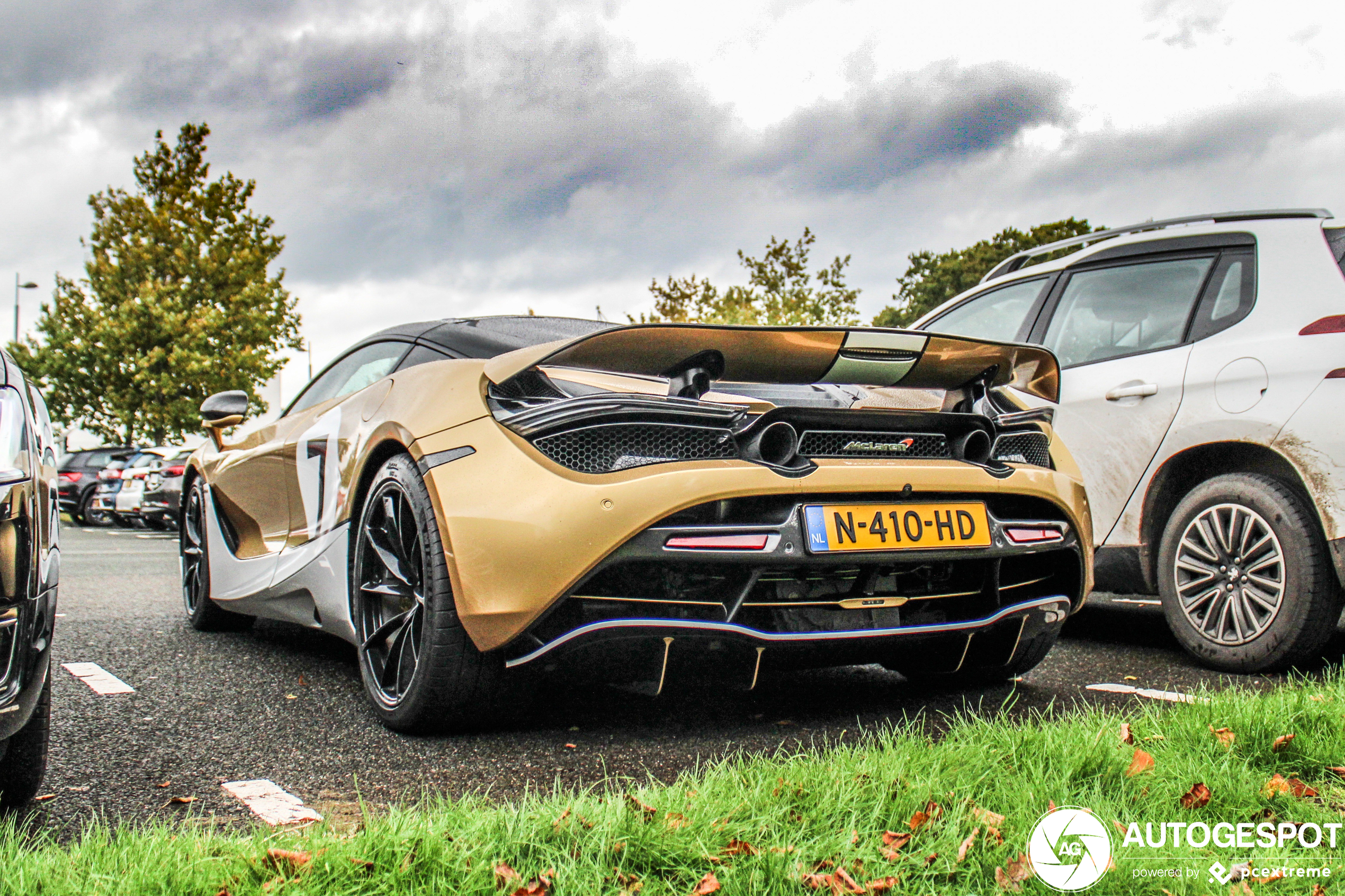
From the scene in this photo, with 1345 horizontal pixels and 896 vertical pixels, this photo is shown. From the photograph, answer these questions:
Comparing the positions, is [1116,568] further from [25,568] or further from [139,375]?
[139,375]

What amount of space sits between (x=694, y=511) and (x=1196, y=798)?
119 cm

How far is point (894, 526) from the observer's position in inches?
105

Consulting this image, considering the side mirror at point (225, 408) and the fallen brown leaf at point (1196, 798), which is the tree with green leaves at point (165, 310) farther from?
the fallen brown leaf at point (1196, 798)

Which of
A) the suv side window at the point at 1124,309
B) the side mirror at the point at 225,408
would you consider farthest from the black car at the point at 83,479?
the suv side window at the point at 1124,309

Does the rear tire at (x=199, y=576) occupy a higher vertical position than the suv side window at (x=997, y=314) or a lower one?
lower

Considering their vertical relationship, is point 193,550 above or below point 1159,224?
below

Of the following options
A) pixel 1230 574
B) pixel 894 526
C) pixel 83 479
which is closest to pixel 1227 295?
pixel 1230 574

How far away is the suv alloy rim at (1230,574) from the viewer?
3605 millimetres

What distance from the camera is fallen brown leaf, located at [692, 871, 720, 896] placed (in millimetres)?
1683

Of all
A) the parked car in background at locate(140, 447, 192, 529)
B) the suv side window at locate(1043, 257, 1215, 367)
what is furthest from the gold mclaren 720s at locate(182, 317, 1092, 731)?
the parked car in background at locate(140, 447, 192, 529)

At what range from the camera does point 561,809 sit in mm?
2010

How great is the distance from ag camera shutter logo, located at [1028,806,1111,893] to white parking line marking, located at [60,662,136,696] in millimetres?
2908

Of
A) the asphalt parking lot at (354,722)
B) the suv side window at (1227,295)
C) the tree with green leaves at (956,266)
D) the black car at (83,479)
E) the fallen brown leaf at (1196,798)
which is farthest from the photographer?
the tree with green leaves at (956,266)

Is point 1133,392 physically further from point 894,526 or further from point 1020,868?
point 1020,868
